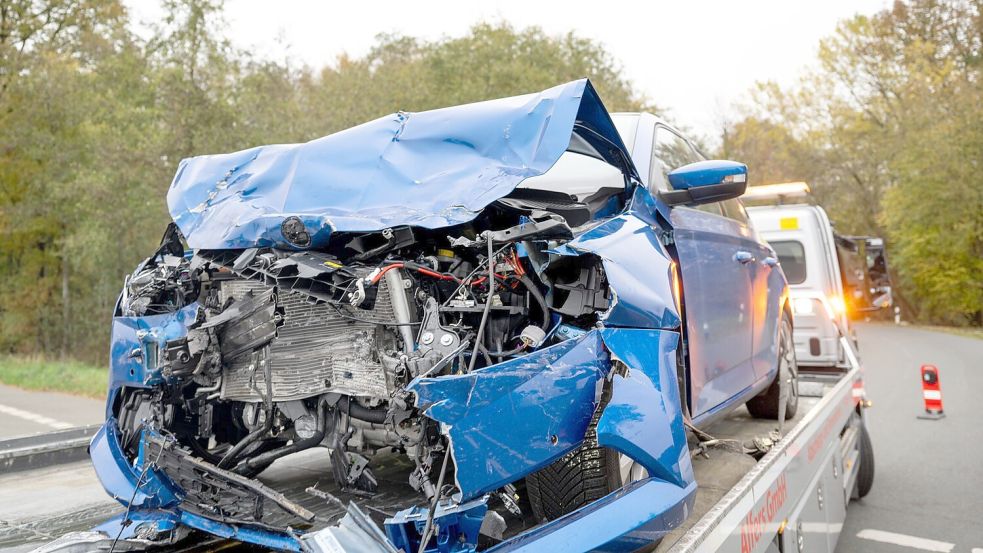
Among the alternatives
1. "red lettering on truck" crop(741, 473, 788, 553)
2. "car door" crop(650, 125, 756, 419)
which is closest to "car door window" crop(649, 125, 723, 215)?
"car door" crop(650, 125, 756, 419)

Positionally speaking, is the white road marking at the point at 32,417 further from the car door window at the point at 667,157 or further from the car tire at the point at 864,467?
the car tire at the point at 864,467

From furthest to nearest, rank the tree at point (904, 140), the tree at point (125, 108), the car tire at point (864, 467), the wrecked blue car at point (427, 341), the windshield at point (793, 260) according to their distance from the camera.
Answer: the tree at point (904, 140), the tree at point (125, 108), the windshield at point (793, 260), the car tire at point (864, 467), the wrecked blue car at point (427, 341)

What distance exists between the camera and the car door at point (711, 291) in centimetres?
312

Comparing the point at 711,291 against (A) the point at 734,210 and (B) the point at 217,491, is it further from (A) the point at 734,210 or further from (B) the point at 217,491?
(B) the point at 217,491

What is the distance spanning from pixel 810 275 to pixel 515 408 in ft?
18.9

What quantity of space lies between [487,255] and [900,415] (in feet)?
30.9

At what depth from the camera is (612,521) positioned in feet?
7.21

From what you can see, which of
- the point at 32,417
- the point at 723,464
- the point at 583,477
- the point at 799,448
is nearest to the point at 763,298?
the point at 799,448

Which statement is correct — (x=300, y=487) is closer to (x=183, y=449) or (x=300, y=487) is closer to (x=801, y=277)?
(x=183, y=449)

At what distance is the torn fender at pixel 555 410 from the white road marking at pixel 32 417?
815cm

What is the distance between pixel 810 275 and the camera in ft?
23.2

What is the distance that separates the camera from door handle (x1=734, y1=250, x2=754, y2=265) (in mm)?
3918

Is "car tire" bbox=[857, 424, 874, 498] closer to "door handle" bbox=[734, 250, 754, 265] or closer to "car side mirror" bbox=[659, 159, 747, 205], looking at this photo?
"door handle" bbox=[734, 250, 754, 265]

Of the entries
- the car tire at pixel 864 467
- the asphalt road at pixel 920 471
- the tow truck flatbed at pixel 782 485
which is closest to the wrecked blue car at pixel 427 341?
the tow truck flatbed at pixel 782 485
